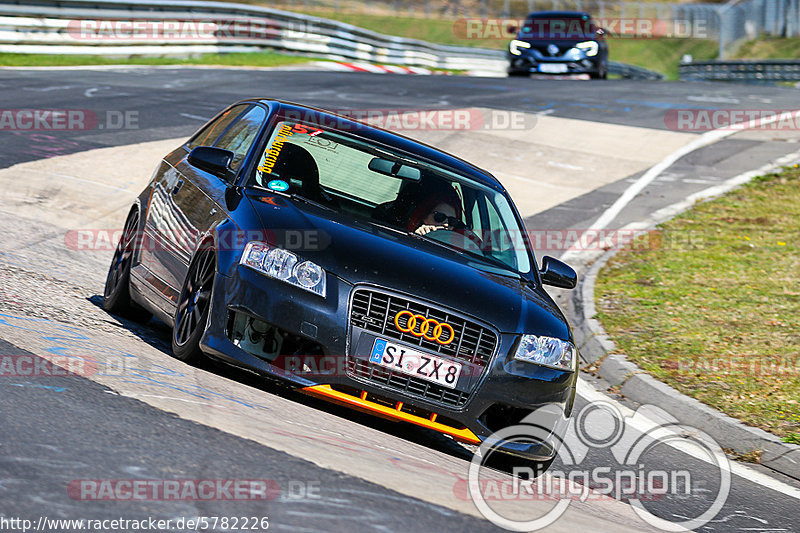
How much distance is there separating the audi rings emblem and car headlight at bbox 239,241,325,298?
1.35 feet

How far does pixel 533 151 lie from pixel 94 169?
7.13m

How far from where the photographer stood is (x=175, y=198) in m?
6.82

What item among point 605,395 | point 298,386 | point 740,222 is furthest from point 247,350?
point 740,222

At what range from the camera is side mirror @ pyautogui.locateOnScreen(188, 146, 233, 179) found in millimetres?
6305

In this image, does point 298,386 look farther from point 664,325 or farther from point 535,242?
point 535,242

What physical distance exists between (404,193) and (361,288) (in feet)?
4.55

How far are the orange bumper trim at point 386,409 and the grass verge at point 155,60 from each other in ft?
62.5

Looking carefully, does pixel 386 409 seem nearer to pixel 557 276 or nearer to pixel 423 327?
pixel 423 327

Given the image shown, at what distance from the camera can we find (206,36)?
28.0 meters

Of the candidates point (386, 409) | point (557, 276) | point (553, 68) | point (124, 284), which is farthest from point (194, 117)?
point (553, 68)

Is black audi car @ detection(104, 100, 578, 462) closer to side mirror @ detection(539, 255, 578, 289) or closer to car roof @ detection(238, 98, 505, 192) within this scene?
car roof @ detection(238, 98, 505, 192)

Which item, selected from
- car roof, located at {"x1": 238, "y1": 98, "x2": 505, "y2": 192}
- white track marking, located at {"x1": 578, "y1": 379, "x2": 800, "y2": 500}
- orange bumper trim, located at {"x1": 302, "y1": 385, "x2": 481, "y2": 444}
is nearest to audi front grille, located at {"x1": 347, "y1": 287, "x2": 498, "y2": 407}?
orange bumper trim, located at {"x1": 302, "y1": 385, "x2": 481, "y2": 444}

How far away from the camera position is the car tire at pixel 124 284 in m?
7.09

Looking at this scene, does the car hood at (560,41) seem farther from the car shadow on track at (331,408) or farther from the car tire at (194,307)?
the car tire at (194,307)
